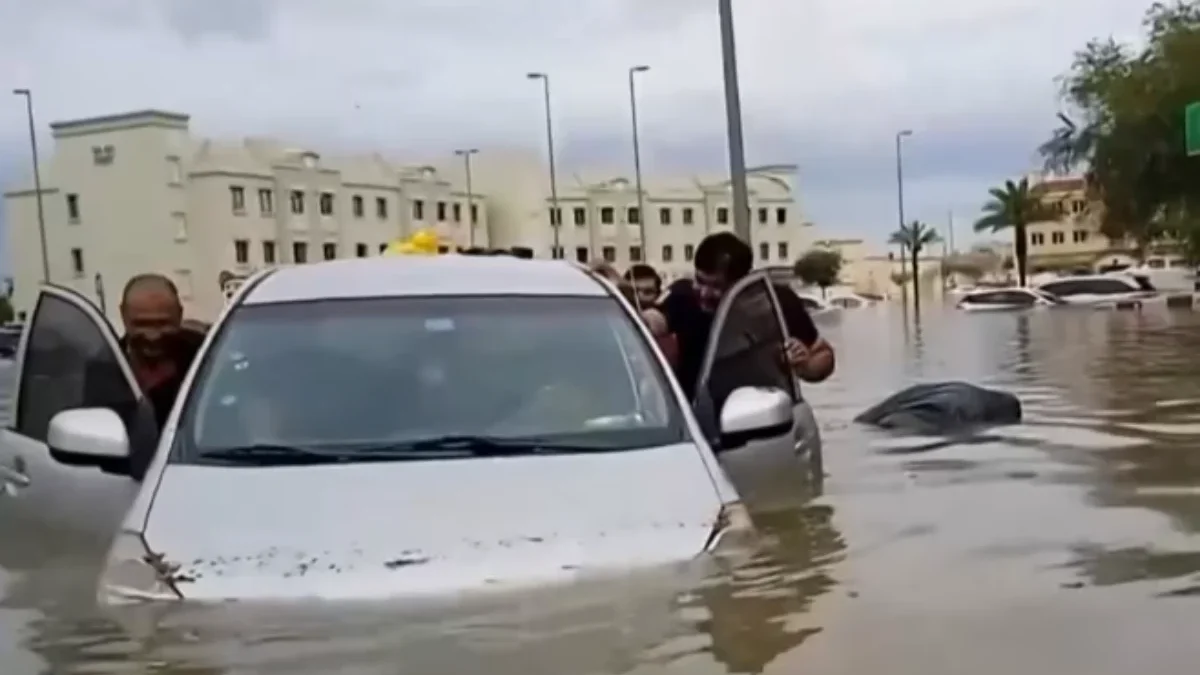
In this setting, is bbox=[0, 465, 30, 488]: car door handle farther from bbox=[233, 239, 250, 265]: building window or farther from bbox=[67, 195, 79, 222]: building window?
bbox=[67, 195, 79, 222]: building window

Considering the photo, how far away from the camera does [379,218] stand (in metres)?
78.4

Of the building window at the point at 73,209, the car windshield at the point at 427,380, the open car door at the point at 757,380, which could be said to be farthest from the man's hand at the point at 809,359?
the building window at the point at 73,209

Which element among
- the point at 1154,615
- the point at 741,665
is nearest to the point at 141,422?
the point at 741,665

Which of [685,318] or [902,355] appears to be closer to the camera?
[685,318]

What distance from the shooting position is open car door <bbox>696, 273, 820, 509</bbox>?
6.68m

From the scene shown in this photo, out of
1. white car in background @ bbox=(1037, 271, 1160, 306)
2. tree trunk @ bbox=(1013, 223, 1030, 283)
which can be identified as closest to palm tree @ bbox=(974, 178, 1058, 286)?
tree trunk @ bbox=(1013, 223, 1030, 283)

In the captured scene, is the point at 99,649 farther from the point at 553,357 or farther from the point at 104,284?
the point at 104,284

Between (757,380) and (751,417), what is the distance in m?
1.62

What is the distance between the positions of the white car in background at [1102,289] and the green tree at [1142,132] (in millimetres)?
18850

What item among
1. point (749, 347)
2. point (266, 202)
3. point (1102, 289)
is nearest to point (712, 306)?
point (749, 347)

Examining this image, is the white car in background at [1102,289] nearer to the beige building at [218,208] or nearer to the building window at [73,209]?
the beige building at [218,208]

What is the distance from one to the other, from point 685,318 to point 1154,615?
3056 mm

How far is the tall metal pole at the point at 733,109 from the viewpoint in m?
16.6

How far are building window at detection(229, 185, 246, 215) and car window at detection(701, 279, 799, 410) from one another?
209 ft
